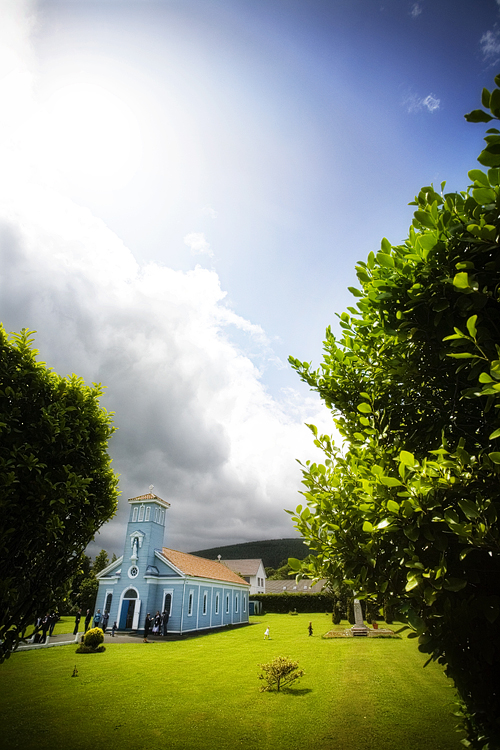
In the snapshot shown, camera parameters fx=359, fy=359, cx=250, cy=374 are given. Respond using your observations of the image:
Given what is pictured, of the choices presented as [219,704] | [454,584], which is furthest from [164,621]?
[454,584]

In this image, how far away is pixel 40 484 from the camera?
6074 mm

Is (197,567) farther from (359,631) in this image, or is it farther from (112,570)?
(359,631)

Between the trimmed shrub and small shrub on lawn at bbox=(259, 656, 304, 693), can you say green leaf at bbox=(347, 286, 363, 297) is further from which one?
the trimmed shrub

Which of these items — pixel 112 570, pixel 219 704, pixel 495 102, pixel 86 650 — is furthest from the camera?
pixel 112 570

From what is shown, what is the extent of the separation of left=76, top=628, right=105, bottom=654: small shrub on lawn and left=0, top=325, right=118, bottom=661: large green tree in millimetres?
18894

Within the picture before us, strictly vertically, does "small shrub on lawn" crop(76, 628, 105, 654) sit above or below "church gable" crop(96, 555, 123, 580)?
below

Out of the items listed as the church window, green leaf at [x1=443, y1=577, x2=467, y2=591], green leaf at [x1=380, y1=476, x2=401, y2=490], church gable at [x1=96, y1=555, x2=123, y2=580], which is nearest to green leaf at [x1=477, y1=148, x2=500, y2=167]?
green leaf at [x1=380, y1=476, x2=401, y2=490]

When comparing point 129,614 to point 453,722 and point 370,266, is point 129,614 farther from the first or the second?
point 370,266

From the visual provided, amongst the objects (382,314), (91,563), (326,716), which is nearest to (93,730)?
(326,716)

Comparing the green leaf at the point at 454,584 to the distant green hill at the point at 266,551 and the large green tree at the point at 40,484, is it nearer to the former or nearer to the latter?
the large green tree at the point at 40,484

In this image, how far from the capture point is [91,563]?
68.9 m

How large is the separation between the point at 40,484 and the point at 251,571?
231ft

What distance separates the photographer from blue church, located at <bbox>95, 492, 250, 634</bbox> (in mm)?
31766

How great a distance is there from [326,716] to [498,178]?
14.2 metres
